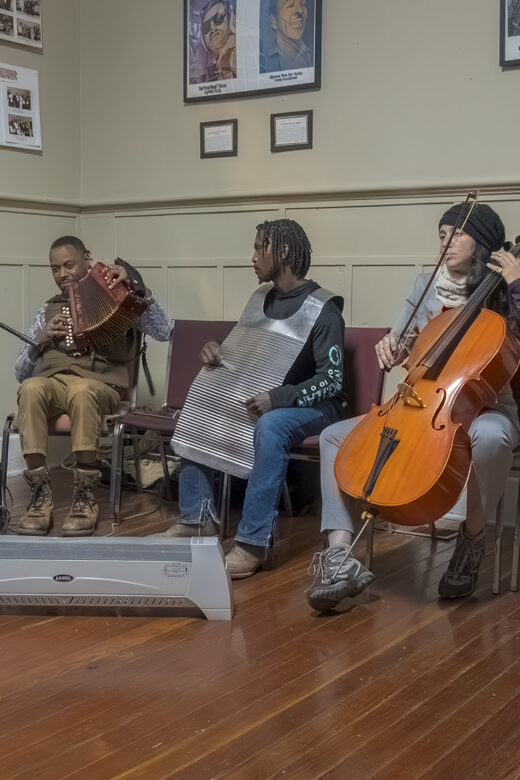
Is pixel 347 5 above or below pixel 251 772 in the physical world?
above

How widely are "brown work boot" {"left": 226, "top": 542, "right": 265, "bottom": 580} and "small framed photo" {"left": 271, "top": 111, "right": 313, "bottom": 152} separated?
5.91 ft

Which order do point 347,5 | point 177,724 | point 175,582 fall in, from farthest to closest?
point 347,5 < point 175,582 < point 177,724

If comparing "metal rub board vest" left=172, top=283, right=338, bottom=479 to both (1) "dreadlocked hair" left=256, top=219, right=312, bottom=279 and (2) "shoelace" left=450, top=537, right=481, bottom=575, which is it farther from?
(2) "shoelace" left=450, top=537, right=481, bottom=575

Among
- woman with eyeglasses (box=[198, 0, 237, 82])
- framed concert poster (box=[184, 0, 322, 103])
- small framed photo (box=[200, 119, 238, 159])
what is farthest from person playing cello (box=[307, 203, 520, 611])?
woman with eyeglasses (box=[198, 0, 237, 82])

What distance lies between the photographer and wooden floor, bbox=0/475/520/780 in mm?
1848

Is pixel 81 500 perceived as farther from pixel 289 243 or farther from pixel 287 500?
pixel 289 243

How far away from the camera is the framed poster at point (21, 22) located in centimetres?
418

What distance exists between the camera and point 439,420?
8.00 ft

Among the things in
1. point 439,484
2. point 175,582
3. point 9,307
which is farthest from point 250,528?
point 9,307

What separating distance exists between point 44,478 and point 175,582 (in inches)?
42.0

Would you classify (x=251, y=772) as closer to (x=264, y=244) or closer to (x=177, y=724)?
(x=177, y=724)

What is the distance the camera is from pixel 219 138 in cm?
420

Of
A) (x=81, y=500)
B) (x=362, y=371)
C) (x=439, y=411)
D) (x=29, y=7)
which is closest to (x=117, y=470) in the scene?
(x=81, y=500)

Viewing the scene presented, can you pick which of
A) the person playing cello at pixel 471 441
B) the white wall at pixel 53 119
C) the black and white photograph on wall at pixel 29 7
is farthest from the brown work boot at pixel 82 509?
the black and white photograph on wall at pixel 29 7
